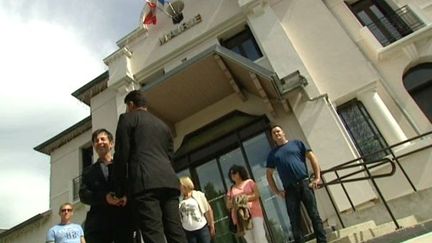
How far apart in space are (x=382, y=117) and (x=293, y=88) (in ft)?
7.14

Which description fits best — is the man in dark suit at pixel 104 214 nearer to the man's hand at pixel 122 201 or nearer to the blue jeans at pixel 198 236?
the man's hand at pixel 122 201

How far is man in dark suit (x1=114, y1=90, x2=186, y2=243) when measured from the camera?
9.36 feet

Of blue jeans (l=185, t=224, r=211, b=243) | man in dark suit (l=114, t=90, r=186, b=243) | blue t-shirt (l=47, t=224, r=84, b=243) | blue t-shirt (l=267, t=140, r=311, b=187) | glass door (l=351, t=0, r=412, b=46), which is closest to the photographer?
man in dark suit (l=114, t=90, r=186, b=243)

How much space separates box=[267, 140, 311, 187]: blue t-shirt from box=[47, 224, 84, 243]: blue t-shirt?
11.8 ft

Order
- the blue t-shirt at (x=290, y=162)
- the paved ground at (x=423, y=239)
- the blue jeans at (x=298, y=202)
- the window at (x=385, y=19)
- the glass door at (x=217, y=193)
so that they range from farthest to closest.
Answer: the window at (x=385, y=19) → the glass door at (x=217, y=193) → the blue t-shirt at (x=290, y=162) → the blue jeans at (x=298, y=202) → the paved ground at (x=423, y=239)

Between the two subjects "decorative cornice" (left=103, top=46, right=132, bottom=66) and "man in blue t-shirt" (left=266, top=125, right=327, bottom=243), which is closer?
"man in blue t-shirt" (left=266, top=125, right=327, bottom=243)

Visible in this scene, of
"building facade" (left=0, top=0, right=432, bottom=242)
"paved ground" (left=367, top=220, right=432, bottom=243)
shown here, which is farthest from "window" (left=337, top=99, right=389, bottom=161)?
"paved ground" (left=367, top=220, right=432, bottom=243)

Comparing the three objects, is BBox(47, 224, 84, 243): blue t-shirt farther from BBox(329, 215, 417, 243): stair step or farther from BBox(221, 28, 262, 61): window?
BBox(221, 28, 262, 61): window

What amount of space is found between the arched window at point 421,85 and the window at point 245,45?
4.15 meters

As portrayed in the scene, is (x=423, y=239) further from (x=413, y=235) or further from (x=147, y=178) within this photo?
(x=147, y=178)

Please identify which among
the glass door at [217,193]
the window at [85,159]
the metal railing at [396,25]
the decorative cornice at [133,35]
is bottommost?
the glass door at [217,193]

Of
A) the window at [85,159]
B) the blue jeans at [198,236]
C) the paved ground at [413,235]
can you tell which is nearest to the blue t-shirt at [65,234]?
the blue jeans at [198,236]

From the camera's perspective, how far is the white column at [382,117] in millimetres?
7838

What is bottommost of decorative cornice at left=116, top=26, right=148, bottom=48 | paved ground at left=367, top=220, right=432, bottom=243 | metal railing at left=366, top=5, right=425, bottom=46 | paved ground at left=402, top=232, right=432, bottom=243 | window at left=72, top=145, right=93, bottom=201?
paved ground at left=402, top=232, right=432, bottom=243
